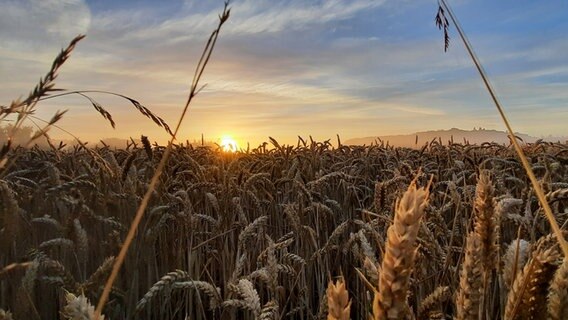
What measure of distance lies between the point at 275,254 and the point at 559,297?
3.12 metres

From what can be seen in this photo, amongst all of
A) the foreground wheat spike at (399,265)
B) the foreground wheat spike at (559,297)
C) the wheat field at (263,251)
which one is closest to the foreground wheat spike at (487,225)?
the wheat field at (263,251)

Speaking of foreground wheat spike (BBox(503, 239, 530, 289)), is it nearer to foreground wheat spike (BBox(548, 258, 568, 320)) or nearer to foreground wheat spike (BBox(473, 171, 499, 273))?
foreground wheat spike (BBox(473, 171, 499, 273))

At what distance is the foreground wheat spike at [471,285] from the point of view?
1.00 metres

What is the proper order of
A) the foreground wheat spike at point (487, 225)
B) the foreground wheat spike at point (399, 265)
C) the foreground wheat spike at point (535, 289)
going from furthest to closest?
the foreground wheat spike at point (487, 225), the foreground wheat spike at point (535, 289), the foreground wheat spike at point (399, 265)

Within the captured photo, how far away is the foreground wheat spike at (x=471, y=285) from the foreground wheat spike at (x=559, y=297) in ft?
0.43

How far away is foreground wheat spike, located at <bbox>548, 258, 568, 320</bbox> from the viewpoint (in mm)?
945

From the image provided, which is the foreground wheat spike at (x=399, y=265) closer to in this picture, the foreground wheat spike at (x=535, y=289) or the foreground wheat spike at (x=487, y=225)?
the foreground wheat spike at (x=535, y=289)

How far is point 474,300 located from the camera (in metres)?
1.00

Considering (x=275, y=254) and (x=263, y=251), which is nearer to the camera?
(x=263, y=251)

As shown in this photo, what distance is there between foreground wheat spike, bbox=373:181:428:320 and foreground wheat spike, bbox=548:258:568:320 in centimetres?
39

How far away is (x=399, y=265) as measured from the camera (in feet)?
2.47

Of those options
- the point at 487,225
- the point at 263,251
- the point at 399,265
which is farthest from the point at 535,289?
the point at 263,251

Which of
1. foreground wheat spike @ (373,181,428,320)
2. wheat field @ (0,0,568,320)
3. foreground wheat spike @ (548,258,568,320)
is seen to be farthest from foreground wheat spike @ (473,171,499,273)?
foreground wheat spike @ (373,181,428,320)

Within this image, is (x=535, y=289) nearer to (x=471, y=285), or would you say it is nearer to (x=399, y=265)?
(x=471, y=285)
